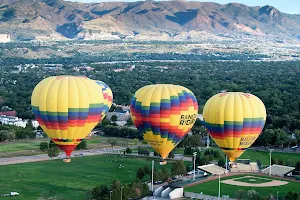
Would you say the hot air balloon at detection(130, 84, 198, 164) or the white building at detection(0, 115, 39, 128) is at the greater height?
the hot air balloon at detection(130, 84, 198, 164)

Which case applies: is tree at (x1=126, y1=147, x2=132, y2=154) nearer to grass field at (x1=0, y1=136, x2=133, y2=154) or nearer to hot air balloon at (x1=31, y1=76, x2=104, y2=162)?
grass field at (x1=0, y1=136, x2=133, y2=154)

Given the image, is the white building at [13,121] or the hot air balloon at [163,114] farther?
the white building at [13,121]

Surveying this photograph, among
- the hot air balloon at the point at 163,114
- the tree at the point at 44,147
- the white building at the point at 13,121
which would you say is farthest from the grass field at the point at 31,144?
the hot air balloon at the point at 163,114

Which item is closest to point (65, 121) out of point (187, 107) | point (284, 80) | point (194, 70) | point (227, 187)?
point (187, 107)

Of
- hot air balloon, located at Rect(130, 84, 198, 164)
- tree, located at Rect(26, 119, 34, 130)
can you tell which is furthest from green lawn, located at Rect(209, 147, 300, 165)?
tree, located at Rect(26, 119, 34, 130)

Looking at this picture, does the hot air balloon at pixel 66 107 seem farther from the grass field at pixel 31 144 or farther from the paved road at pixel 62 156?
the grass field at pixel 31 144

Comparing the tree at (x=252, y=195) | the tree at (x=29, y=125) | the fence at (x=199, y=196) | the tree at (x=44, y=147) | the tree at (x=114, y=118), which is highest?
the tree at (x=114, y=118)
